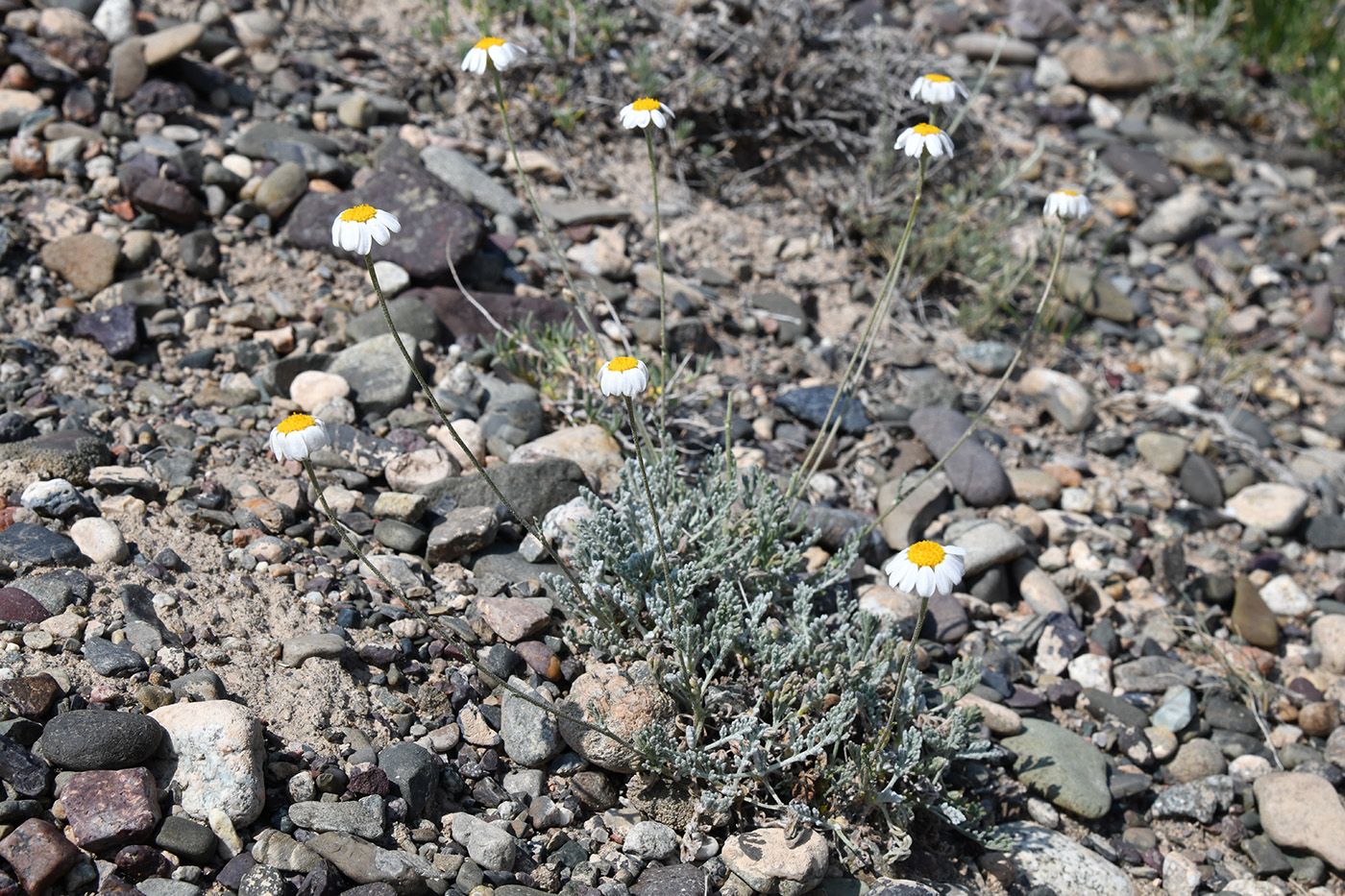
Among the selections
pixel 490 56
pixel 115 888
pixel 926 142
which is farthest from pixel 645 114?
pixel 115 888

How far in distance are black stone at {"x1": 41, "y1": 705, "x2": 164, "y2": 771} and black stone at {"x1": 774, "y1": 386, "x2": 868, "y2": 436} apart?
9.73ft

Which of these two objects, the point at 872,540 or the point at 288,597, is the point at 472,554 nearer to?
the point at 288,597

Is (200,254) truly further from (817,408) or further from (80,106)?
(817,408)

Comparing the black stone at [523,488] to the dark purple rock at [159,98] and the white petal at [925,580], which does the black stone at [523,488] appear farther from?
the dark purple rock at [159,98]

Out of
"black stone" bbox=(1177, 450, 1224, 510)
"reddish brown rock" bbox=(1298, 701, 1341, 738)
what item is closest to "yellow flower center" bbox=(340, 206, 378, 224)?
"reddish brown rock" bbox=(1298, 701, 1341, 738)

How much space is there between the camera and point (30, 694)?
2508 mm

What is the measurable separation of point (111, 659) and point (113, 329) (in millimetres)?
1769

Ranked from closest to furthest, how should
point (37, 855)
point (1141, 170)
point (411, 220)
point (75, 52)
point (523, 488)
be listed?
point (37, 855) < point (523, 488) < point (411, 220) < point (75, 52) < point (1141, 170)

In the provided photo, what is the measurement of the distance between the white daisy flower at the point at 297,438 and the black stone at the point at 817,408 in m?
2.57

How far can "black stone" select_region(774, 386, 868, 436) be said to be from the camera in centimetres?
459

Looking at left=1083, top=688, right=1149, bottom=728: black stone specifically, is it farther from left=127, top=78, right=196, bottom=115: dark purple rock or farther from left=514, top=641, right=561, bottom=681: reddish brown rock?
left=127, top=78, right=196, bottom=115: dark purple rock

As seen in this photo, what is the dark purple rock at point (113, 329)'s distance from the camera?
153 inches

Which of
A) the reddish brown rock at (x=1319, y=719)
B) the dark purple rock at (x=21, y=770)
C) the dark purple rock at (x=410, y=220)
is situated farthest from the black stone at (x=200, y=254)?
the reddish brown rock at (x=1319, y=719)

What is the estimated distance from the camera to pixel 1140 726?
376 cm
